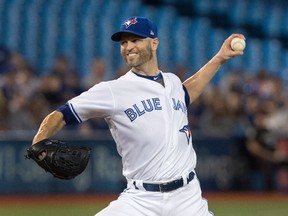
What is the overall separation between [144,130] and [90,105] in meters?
0.43

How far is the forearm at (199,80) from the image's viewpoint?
21.9 ft

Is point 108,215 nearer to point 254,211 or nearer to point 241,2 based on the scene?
point 254,211

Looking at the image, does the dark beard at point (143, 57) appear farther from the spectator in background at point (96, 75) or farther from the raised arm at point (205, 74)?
the spectator in background at point (96, 75)

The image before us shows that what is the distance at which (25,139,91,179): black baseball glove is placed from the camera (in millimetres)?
5621

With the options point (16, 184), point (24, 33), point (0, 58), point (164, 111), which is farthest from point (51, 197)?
point (164, 111)

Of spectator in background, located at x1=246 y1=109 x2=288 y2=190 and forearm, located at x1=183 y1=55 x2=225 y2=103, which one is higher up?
forearm, located at x1=183 y1=55 x2=225 y2=103

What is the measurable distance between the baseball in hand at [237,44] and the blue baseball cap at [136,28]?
2.69 ft

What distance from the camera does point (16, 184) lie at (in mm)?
13008

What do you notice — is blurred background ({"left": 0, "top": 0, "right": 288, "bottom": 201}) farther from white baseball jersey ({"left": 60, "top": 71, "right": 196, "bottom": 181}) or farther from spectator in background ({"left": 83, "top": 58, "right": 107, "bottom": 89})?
white baseball jersey ({"left": 60, "top": 71, "right": 196, "bottom": 181})

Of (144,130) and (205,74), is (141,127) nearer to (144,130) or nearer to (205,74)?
(144,130)

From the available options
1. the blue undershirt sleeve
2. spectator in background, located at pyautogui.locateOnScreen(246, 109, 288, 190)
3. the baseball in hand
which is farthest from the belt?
spectator in background, located at pyautogui.locateOnScreen(246, 109, 288, 190)

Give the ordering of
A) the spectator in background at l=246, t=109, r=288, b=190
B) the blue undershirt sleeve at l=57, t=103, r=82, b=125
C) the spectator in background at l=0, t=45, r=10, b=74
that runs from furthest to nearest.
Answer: the spectator in background at l=246, t=109, r=288, b=190 < the spectator in background at l=0, t=45, r=10, b=74 < the blue undershirt sleeve at l=57, t=103, r=82, b=125

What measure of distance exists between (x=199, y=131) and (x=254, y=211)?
251cm

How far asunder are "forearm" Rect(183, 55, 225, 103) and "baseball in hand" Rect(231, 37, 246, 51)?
0.16m
